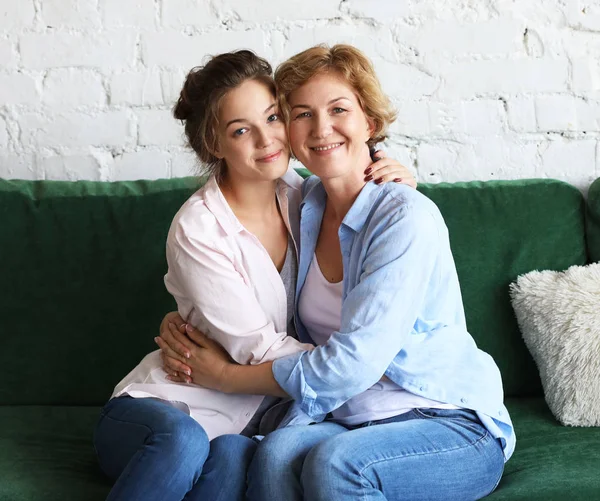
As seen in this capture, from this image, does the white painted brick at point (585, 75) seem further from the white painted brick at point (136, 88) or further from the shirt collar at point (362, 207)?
the white painted brick at point (136, 88)

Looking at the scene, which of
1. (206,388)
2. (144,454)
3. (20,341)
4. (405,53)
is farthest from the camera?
(405,53)

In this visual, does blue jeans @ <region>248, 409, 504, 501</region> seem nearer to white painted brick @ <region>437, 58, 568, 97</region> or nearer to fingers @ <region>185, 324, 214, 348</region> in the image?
fingers @ <region>185, 324, 214, 348</region>

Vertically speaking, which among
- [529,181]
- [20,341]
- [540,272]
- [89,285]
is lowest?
[20,341]

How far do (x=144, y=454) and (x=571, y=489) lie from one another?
2.65 feet

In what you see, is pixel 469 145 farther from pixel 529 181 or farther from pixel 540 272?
pixel 540 272

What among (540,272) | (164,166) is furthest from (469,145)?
(164,166)

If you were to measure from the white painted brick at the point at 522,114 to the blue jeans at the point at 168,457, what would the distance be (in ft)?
4.12

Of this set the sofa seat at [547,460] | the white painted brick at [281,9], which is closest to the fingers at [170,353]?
the sofa seat at [547,460]

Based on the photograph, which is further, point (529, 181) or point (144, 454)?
point (529, 181)

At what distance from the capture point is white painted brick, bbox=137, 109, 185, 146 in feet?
7.89

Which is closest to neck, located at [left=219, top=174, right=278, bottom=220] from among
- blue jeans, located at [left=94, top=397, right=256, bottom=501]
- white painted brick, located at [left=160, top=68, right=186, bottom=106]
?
blue jeans, located at [left=94, top=397, right=256, bottom=501]

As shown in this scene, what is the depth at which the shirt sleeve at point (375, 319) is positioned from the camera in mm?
1588

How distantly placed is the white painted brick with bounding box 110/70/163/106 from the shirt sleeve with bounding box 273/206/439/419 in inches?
40.3

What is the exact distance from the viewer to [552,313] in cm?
199
